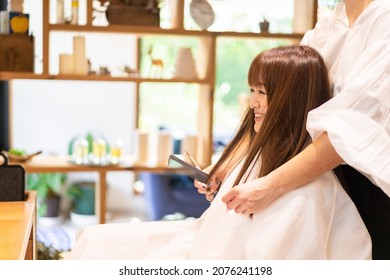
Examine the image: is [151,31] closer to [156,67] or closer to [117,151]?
[156,67]

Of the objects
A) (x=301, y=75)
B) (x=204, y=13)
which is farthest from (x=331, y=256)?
(x=204, y=13)

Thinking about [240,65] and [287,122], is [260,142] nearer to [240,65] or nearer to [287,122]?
[287,122]

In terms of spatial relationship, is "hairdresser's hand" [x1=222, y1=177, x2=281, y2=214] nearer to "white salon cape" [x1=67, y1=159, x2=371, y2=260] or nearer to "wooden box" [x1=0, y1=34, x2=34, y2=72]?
"white salon cape" [x1=67, y1=159, x2=371, y2=260]

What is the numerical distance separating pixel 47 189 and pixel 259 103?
11.8ft

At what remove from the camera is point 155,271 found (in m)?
1.65

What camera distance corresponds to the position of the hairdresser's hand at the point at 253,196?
1.58 meters


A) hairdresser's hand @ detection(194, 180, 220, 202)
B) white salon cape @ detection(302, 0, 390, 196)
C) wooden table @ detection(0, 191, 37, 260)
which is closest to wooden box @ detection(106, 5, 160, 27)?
wooden table @ detection(0, 191, 37, 260)

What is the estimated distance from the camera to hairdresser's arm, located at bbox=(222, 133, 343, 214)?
1581mm

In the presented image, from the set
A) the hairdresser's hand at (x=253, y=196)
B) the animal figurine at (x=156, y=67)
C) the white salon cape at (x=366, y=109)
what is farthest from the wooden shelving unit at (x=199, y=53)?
the hairdresser's hand at (x=253, y=196)

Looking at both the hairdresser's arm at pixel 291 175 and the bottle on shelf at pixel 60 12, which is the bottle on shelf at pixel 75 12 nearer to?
the bottle on shelf at pixel 60 12

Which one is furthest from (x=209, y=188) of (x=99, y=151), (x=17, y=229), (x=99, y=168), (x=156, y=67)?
(x=156, y=67)

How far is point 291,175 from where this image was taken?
158cm

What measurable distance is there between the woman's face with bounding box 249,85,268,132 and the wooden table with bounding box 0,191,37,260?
0.71 metres

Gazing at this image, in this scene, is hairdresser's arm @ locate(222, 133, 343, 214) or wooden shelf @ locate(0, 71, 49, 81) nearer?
hairdresser's arm @ locate(222, 133, 343, 214)
